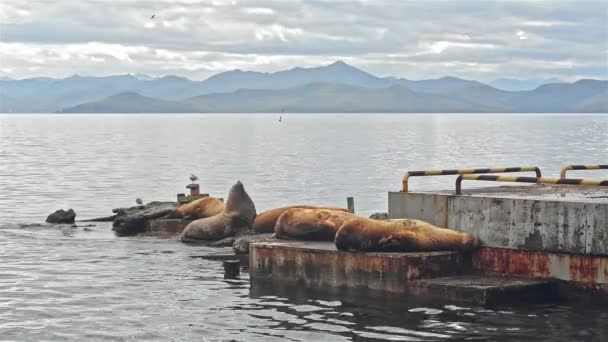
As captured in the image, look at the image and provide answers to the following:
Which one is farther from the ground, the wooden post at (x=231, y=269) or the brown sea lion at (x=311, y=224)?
the brown sea lion at (x=311, y=224)

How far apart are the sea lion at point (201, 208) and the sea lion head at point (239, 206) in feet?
6.54

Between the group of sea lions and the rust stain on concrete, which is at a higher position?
the group of sea lions

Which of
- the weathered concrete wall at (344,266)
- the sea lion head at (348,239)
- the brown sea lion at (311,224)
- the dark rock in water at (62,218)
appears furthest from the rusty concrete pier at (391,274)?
the dark rock in water at (62,218)

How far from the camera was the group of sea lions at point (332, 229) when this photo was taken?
2022cm

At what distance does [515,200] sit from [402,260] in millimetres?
2340

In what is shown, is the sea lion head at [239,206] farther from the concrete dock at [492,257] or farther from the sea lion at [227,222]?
the concrete dock at [492,257]

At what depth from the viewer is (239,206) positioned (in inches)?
1163

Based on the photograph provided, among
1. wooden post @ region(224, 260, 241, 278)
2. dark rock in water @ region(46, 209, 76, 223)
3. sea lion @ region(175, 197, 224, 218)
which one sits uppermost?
sea lion @ region(175, 197, 224, 218)

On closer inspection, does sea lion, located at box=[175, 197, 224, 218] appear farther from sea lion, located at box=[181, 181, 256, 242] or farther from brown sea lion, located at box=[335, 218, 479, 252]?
brown sea lion, located at box=[335, 218, 479, 252]

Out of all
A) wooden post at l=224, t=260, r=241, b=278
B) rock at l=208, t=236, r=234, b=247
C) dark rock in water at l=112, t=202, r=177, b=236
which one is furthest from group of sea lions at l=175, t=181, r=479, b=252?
dark rock in water at l=112, t=202, r=177, b=236

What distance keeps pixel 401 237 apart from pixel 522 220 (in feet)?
7.61

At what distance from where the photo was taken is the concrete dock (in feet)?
61.2

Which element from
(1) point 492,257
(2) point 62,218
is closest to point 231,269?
(1) point 492,257

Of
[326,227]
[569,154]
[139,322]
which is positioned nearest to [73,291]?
[139,322]
